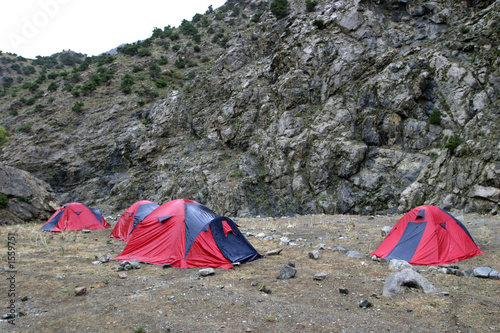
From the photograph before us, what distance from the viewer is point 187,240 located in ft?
30.0

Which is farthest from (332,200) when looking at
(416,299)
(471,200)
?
(416,299)

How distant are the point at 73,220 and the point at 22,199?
315 inches

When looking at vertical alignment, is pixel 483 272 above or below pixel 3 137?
below

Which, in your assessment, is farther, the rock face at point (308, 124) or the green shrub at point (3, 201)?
the rock face at point (308, 124)

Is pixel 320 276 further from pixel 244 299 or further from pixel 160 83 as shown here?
pixel 160 83

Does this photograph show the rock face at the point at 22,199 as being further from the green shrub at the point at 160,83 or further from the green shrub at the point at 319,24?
the green shrub at the point at 319,24

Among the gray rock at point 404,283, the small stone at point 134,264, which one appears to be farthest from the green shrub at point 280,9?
the gray rock at point 404,283

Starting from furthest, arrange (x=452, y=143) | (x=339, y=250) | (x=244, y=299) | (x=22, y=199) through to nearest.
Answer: (x=22, y=199) < (x=452, y=143) < (x=339, y=250) < (x=244, y=299)

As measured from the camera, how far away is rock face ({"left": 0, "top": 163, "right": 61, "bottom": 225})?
21842mm

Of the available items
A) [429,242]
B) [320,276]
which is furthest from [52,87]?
[429,242]

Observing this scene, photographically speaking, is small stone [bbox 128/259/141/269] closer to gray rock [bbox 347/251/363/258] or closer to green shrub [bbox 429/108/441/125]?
gray rock [bbox 347/251/363/258]

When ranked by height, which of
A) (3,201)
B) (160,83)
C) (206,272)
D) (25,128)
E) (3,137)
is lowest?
(206,272)

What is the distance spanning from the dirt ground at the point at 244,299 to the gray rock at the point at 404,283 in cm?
14

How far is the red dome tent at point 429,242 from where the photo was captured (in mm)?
8250
